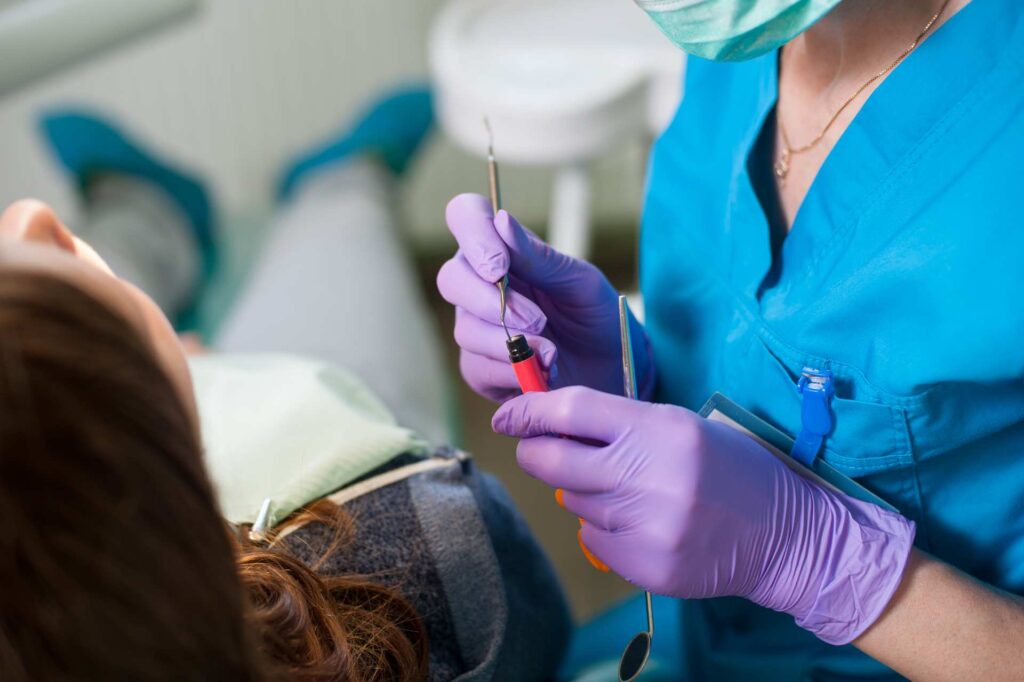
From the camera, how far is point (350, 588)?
723 millimetres

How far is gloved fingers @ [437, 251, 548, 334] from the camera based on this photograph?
758 millimetres

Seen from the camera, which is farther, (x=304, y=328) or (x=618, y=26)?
(x=618, y=26)

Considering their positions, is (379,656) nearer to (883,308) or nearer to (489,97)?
(883,308)

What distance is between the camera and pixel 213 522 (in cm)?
49

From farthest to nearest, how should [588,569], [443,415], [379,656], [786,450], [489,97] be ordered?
1. [588,569]
2. [489,97]
3. [443,415]
4. [786,450]
5. [379,656]

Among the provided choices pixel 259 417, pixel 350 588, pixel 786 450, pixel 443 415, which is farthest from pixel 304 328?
pixel 786 450

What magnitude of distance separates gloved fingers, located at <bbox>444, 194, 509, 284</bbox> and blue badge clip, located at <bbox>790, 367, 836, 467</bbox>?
263 mm

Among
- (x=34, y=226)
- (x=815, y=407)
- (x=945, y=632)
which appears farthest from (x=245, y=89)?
(x=945, y=632)

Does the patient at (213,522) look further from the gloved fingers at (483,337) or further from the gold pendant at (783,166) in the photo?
the gold pendant at (783,166)

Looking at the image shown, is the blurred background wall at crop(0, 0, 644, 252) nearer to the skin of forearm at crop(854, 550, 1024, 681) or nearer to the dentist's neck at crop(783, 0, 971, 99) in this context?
the dentist's neck at crop(783, 0, 971, 99)

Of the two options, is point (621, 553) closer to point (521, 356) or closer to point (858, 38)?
point (521, 356)

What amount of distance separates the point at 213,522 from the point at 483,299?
338 mm

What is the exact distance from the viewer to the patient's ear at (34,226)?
22.7 inches

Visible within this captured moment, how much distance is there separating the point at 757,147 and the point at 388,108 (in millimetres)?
1255
